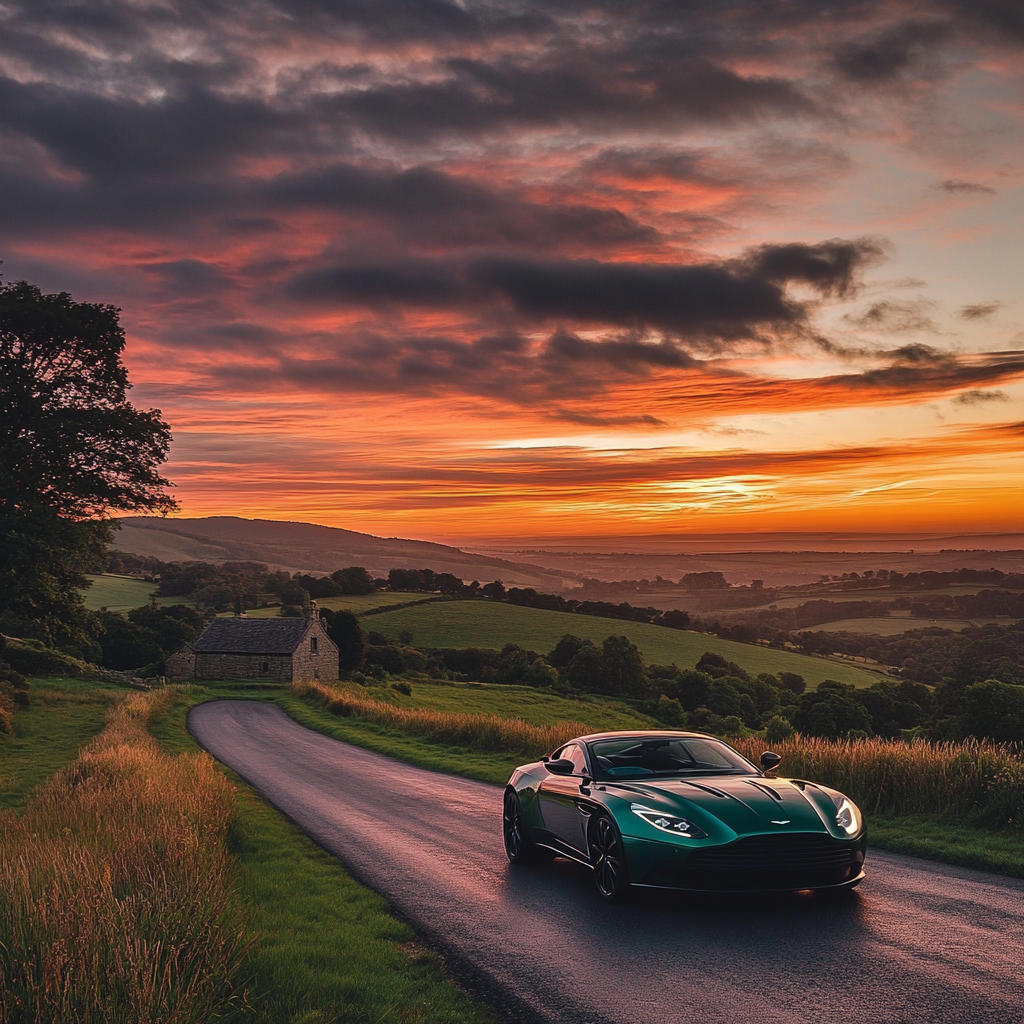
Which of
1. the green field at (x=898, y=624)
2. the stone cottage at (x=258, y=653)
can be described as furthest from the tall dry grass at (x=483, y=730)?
the green field at (x=898, y=624)

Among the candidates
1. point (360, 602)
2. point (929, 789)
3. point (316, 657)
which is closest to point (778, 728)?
point (316, 657)

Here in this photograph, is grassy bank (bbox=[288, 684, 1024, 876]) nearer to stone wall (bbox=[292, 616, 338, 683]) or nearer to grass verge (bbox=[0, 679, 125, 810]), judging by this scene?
grass verge (bbox=[0, 679, 125, 810])

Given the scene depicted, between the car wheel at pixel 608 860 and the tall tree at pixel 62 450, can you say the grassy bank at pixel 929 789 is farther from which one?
the tall tree at pixel 62 450

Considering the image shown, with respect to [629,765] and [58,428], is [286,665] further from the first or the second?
[629,765]

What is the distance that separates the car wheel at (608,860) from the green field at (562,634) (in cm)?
8682

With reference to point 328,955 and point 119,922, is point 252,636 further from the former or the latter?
point 119,922

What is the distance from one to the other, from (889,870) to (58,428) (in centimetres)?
2709

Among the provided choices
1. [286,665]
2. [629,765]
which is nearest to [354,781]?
[629,765]

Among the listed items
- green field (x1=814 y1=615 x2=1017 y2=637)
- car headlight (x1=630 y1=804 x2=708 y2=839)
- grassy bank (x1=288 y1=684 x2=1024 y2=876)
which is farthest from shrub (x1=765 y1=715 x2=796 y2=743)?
green field (x1=814 y1=615 x2=1017 y2=637)

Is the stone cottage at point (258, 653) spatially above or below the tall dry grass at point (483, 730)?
below

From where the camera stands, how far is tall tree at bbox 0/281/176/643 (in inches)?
1053

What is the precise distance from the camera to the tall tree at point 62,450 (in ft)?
87.8

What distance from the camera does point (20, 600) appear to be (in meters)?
27.9

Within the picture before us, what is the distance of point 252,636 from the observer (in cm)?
8531
